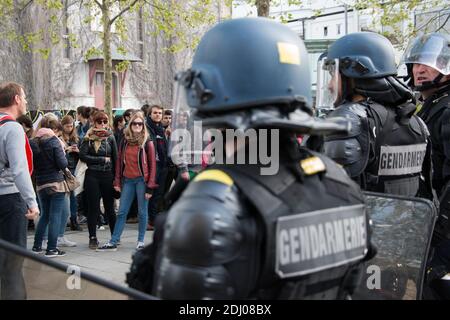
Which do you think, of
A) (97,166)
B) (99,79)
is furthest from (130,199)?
(99,79)

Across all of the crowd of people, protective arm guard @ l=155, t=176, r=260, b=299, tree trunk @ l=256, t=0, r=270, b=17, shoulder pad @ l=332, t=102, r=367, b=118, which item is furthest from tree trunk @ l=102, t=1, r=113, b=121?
protective arm guard @ l=155, t=176, r=260, b=299

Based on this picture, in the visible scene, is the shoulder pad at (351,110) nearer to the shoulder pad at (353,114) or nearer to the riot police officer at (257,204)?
the shoulder pad at (353,114)

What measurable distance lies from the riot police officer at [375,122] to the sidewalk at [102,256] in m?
3.23

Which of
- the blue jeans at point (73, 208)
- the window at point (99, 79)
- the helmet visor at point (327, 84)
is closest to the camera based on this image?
the helmet visor at point (327, 84)

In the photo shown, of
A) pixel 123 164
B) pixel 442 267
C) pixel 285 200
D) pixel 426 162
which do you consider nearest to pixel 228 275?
pixel 285 200

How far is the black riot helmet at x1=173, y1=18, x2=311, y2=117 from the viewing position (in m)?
1.94

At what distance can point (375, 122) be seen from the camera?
3.71 meters

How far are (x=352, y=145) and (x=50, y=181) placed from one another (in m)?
4.71

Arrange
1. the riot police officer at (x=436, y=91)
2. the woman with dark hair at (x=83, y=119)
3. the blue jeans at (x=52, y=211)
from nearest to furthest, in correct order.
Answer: the riot police officer at (x=436, y=91) → the blue jeans at (x=52, y=211) → the woman with dark hair at (x=83, y=119)

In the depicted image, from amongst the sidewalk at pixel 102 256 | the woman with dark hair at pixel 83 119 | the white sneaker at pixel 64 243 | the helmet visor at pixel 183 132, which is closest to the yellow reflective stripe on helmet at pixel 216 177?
the helmet visor at pixel 183 132

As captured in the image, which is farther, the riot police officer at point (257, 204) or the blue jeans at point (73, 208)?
the blue jeans at point (73, 208)

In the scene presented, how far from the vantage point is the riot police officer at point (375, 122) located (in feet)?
11.8

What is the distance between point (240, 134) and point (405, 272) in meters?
1.55
